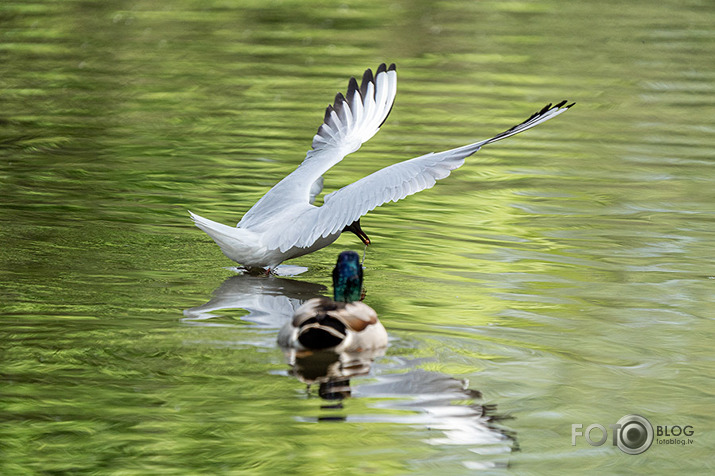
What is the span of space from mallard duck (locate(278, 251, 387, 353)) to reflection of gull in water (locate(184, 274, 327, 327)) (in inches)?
28.9

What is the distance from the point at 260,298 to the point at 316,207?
0.98 m

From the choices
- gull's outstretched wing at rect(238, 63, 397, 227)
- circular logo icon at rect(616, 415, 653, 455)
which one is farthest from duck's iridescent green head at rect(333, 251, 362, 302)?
gull's outstretched wing at rect(238, 63, 397, 227)

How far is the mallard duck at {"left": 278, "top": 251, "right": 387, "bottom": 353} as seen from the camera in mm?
6902

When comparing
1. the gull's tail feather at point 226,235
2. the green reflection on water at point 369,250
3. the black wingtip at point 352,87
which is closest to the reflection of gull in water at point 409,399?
the green reflection on water at point 369,250

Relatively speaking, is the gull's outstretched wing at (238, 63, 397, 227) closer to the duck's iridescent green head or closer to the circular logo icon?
the duck's iridescent green head

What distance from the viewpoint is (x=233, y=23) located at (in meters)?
24.1

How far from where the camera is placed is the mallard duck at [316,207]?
8.58 m

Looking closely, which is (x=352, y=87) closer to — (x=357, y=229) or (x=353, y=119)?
(x=353, y=119)

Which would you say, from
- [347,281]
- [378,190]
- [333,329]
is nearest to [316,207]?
[378,190]

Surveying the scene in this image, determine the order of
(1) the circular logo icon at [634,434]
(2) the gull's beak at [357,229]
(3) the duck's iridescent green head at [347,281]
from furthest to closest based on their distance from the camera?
(2) the gull's beak at [357,229]
(3) the duck's iridescent green head at [347,281]
(1) the circular logo icon at [634,434]

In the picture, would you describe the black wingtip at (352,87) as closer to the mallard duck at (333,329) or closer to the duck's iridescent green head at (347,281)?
the duck's iridescent green head at (347,281)

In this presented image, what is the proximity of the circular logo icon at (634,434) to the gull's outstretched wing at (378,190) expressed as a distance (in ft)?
8.56

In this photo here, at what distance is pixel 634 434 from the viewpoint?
6340 millimetres

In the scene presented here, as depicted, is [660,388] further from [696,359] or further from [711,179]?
[711,179]
